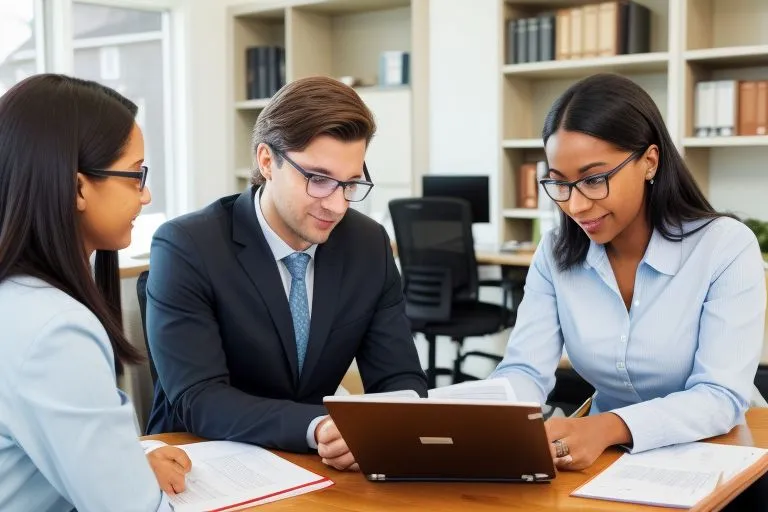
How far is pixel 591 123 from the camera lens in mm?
1751

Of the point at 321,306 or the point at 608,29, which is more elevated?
the point at 608,29

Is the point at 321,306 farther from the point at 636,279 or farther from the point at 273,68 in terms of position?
the point at 273,68

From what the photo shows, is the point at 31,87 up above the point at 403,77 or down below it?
below

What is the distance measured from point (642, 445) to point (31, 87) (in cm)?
110

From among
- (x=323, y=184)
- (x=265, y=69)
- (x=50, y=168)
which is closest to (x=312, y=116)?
(x=323, y=184)

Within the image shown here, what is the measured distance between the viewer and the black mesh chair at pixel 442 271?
4434mm

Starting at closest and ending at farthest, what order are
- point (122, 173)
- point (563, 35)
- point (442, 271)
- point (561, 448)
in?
point (122, 173) → point (561, 448) → point (442, 271) → point (563, 35)

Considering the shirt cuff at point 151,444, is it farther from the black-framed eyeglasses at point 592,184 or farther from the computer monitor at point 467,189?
the computer monitor at point 467,189

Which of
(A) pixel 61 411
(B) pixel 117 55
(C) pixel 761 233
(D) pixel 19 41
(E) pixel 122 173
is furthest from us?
(B) pixel 117 55

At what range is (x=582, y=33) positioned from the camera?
468cm

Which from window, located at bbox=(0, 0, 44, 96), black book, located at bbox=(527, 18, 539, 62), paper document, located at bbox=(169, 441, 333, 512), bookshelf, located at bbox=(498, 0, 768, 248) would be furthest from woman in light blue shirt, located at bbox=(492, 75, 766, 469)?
window, located at bbox=(0, 0, 44, 96)

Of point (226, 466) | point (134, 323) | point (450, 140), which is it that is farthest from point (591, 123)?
point (450, 140)

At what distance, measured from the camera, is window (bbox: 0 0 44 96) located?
5184 millimetres

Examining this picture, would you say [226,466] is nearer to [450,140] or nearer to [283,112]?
[283,112]
